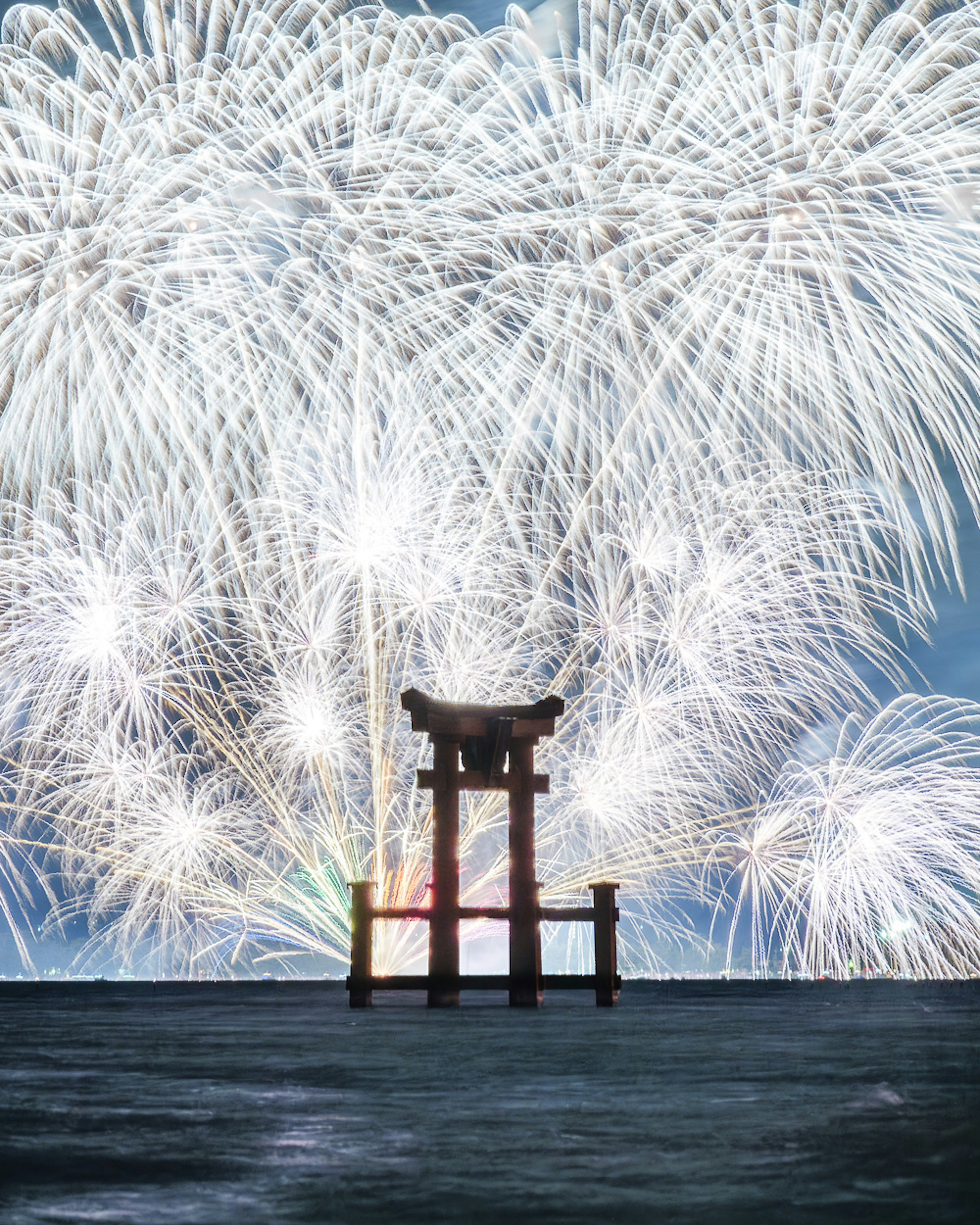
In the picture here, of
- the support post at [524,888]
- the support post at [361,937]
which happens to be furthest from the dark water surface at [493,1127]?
the support post at [361,937]

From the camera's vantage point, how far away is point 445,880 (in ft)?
61.3

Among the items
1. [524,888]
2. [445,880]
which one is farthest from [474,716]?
[524,888]

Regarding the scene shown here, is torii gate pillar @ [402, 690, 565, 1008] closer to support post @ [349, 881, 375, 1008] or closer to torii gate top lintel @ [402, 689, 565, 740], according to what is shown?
torii gate top lintel @ [402, 689, 565, 740]

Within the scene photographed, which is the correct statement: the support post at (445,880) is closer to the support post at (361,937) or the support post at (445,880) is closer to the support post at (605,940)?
the support post at (361,937)

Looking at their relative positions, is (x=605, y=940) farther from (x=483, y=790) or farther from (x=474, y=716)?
(x=474, y=716)

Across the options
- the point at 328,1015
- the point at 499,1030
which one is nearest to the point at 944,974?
the point at 328,1015

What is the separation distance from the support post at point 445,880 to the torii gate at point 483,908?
0.04 ft

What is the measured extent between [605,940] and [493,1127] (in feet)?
43.4

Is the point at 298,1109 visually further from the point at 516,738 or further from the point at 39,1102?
the point at 516,738

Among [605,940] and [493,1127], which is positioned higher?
[605,940]

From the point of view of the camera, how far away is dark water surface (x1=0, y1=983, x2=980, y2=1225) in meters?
4.35

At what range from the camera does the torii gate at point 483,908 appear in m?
18.3

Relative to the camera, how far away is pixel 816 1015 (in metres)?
16.6

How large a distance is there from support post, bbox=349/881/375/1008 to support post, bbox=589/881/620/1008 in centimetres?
308
